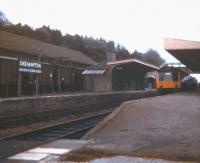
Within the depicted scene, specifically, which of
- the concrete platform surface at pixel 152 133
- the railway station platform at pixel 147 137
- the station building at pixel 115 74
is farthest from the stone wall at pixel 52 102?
the railway station platform at pixel 147 137

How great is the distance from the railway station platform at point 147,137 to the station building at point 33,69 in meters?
21.0

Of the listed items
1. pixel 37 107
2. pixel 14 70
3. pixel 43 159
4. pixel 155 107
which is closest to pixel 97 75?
pixel 14 70

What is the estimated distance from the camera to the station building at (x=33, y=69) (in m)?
39.4

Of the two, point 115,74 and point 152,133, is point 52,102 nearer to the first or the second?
point 152,133

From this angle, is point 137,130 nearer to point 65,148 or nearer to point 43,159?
point 65,148

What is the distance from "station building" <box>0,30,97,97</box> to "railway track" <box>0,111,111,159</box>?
54.1 feet

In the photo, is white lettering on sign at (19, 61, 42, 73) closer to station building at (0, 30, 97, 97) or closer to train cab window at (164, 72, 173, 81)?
station building at (0, 30, 97, 97)

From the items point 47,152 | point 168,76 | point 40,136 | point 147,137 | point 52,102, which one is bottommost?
point 40,136

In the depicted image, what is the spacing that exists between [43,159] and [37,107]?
65.1 feet

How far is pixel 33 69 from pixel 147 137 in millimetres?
26281

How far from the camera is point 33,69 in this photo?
37.4 meters

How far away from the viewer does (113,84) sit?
5297cm

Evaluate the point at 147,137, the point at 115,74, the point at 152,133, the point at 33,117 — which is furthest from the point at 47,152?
the point at 115,74

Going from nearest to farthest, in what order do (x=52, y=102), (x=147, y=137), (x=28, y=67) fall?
(x=147, y=137) < (x=52, y=102) < (x=28, y=67)
